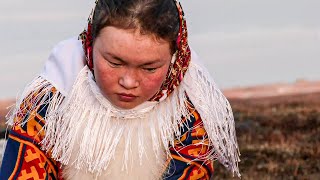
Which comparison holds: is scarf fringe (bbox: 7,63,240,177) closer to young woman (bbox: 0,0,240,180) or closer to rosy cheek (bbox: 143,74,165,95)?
young woman (bbox: 0,0,240,180)

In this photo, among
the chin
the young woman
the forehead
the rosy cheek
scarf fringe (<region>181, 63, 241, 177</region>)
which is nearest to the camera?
the forehead

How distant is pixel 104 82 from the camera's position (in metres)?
3.82

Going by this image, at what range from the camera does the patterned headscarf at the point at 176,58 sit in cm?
388

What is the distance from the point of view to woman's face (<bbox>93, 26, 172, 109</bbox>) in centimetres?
367

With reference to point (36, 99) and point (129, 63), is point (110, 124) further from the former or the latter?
point (129, 63)

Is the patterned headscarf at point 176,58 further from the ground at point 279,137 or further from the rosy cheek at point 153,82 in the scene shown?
the ground at point 279,137

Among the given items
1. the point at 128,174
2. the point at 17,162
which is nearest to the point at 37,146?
the point at 17,162

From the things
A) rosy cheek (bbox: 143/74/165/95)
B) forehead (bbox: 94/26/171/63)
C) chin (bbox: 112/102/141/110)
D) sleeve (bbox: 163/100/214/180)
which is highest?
forehead (bbox: 94/26/171/63)

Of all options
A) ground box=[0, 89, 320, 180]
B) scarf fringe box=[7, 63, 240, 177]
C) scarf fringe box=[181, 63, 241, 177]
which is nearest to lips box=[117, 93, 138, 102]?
scarf fringe box=[7, 63, 240, 177]

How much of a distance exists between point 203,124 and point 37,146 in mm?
751

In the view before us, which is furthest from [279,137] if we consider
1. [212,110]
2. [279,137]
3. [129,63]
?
[129,63]

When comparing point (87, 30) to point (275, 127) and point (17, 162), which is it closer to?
point (17, 162)

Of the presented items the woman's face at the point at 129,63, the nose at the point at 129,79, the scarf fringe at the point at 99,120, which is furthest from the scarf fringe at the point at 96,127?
the nose at the point at 129,79

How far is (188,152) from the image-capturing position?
4227mm
